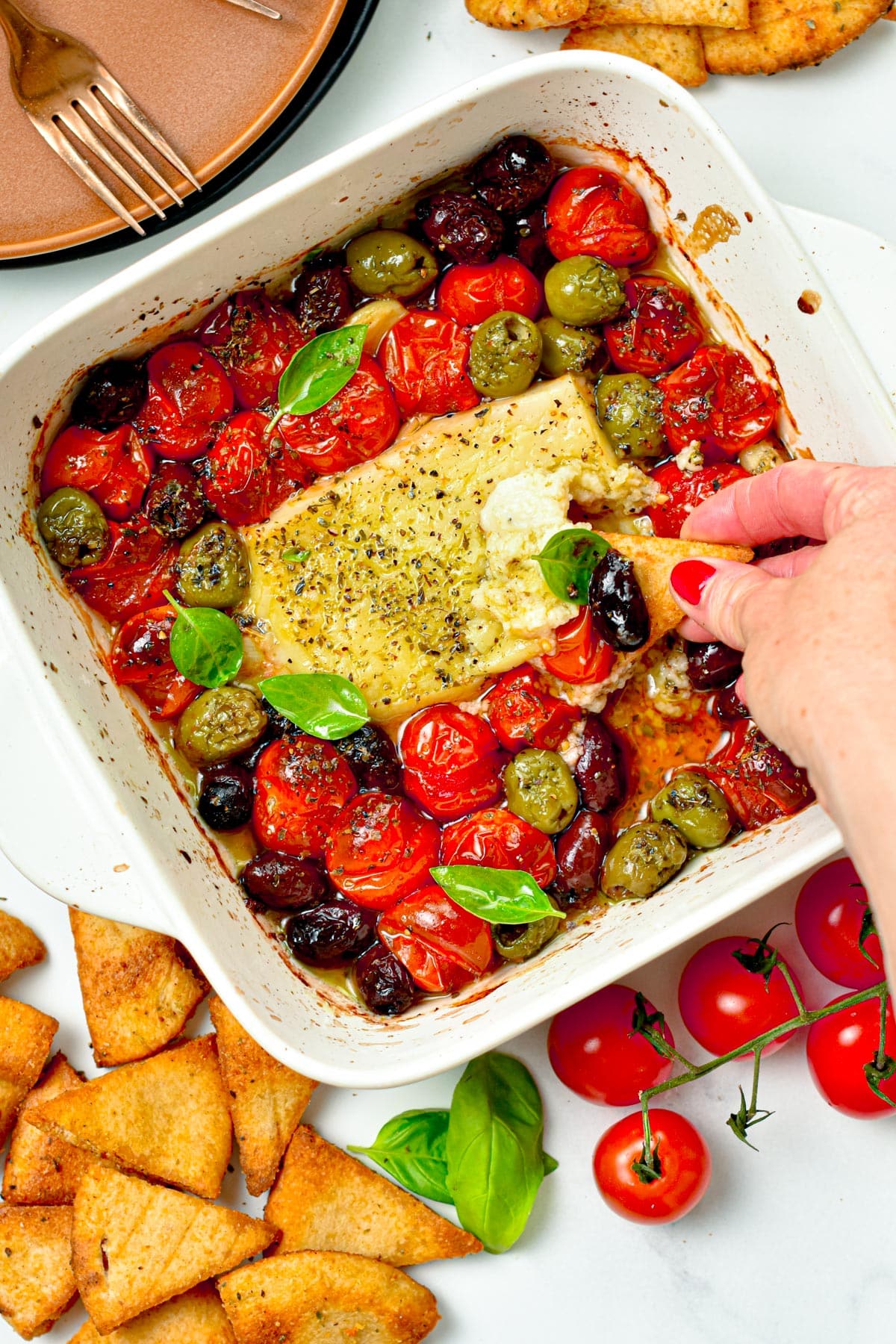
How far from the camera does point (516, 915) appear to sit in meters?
2.66

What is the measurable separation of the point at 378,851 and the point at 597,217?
174 cm

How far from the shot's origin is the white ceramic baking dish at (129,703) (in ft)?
8.62

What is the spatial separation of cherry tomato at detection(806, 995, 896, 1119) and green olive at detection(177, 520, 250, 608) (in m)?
2.03

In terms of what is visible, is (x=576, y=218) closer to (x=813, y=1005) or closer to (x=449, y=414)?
(x=449, y=414)

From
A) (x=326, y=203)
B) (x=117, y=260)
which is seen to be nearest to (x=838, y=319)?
(x=326, y=203)

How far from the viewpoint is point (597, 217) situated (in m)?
2.95

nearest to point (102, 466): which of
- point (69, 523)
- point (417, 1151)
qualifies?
point (69, 523)

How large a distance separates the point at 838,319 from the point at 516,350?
78 cm

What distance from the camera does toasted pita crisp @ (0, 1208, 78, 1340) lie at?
123 inches

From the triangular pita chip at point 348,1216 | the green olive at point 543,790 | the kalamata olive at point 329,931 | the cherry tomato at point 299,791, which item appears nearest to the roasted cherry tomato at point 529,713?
the green olive at point 543,790

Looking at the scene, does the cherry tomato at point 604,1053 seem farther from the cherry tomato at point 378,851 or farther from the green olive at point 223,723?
the green olive at point 223,723

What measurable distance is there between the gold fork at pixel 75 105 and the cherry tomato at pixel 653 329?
117cm

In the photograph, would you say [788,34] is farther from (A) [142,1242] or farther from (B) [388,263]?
(A) [142,1242]

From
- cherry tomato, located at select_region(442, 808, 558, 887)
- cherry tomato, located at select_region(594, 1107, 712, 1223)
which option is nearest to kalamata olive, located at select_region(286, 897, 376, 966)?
cherry tomato, located at select_region(442, 808, 558, 887)
